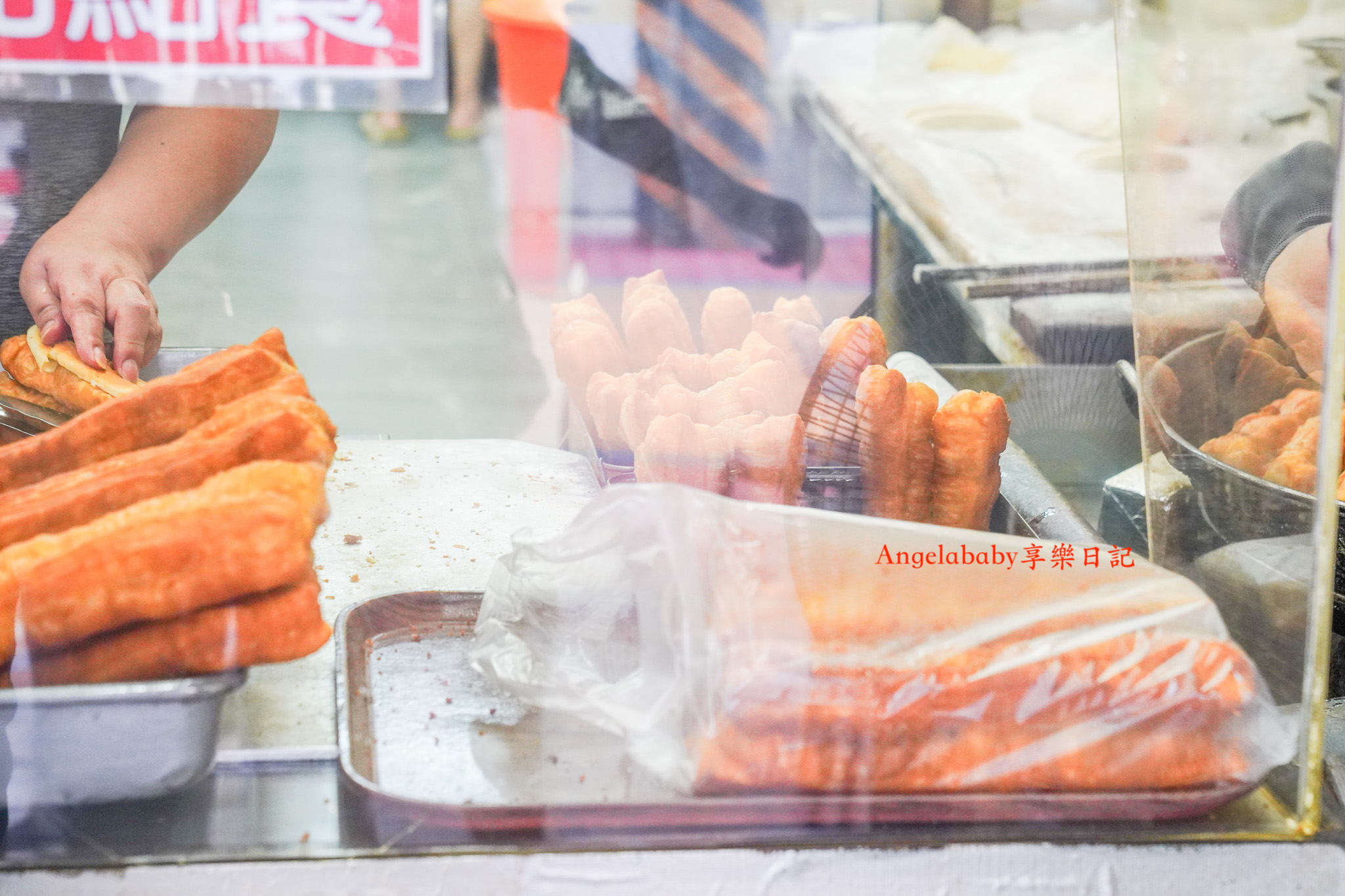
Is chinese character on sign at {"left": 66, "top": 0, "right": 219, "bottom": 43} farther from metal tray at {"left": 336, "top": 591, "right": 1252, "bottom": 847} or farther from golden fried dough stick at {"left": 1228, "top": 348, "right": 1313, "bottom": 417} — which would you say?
golden fried dough stick at {"left": 1228, "top": 348, "right": 1313, "bottom": 417}

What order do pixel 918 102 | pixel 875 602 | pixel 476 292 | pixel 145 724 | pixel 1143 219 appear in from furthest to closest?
pixel 918 102 → pixel 1143 219 → pixel 476 292 → pixel 875 602 → pixel 145 724

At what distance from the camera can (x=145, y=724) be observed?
0.66 meters

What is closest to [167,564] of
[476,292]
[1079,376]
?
[476,292]

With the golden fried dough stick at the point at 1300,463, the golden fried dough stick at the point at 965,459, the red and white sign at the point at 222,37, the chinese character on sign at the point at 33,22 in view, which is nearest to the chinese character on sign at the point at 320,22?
the red and white sign at the point at 222,37

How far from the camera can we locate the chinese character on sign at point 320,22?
707 mm

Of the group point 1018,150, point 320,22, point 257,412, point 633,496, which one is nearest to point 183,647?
point 257,412

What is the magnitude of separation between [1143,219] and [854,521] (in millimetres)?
502

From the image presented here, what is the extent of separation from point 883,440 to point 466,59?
467mm

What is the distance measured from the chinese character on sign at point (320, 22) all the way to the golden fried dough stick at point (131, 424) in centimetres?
25

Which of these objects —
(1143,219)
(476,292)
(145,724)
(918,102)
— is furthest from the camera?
(918,102)

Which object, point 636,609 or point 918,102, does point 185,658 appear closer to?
point 636,609

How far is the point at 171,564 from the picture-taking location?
667mm

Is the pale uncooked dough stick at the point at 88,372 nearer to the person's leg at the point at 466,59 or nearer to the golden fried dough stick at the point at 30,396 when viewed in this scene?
the golden fried dough stick at the point at 30,396

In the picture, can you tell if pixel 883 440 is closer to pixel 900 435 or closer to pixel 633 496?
pixel 900 435
